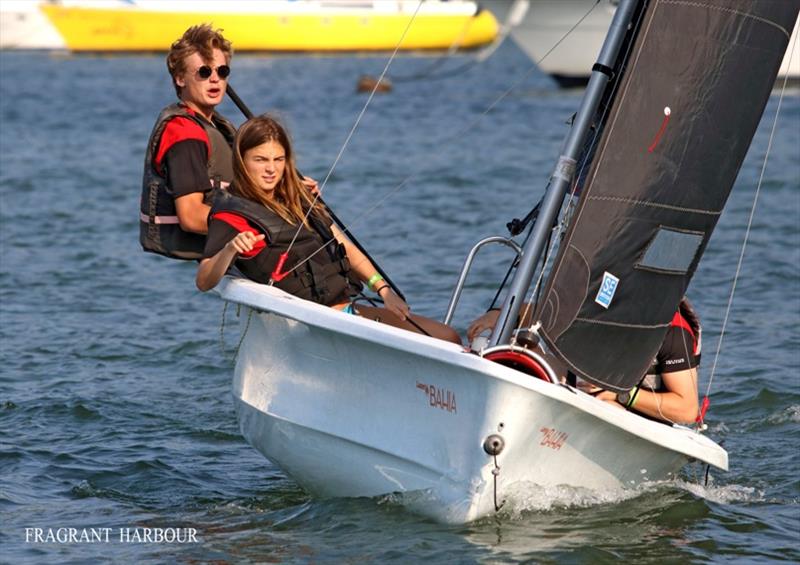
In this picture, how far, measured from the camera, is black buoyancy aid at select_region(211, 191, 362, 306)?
5.79m

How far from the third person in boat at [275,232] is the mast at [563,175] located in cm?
81

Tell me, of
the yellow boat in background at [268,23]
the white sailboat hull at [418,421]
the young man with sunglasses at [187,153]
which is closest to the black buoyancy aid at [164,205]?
the young man with sunglasses at [187,153]

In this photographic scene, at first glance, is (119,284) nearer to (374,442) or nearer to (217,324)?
(217,324)

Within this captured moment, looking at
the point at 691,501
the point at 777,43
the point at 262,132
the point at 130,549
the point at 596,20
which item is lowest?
the point at 130,549

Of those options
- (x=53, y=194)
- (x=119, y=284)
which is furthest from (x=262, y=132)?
(x=53, y=194)

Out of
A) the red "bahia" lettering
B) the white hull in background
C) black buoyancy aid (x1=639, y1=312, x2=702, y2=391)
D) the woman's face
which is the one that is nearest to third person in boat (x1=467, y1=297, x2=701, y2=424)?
black buoyancy aid (x1=639, y1=312, x2=702, y2=391)

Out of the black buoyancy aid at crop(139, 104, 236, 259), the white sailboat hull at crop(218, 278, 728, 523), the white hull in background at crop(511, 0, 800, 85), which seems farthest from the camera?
the white hull in background at crop(511, 0, 800, 85)

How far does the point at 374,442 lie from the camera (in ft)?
17.9

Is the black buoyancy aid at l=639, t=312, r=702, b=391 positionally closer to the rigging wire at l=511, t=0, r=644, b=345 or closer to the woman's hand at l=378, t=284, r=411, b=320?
the rigging wire at l=511, t=0, r=644, b=345

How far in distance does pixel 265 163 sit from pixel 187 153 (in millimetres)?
381

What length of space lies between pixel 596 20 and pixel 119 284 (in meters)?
17.6

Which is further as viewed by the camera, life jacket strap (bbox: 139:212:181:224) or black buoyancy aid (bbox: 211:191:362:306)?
life jacket strap (bbox: 139:212:181:224)

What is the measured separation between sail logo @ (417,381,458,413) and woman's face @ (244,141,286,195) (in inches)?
46.8

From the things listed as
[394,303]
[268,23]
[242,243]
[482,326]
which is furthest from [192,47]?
[268,23]
